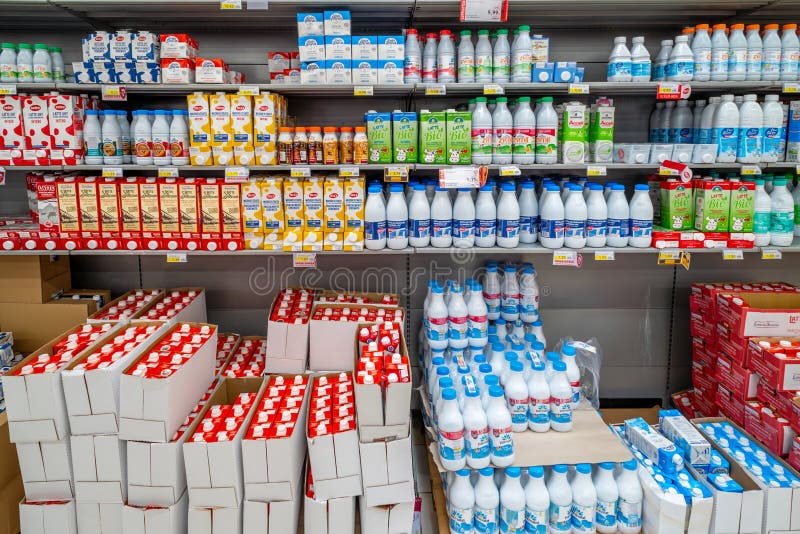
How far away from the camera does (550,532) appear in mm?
2414

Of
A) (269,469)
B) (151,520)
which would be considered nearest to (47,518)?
(151,520)

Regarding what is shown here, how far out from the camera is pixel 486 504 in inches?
92.6

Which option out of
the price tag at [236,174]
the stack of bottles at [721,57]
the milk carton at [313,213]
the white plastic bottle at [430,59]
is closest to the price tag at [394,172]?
the milk carton at [313,213]

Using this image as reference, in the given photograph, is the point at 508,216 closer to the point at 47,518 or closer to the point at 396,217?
the point at 396,217

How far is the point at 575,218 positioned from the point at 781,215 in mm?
1144

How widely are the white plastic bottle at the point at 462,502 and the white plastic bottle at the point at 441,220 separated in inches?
45.8

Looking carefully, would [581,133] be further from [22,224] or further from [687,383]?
[22,224]

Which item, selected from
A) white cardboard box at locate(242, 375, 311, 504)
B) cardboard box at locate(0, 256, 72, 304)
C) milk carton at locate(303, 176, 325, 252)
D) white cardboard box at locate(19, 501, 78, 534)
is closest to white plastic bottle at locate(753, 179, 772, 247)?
milk carton at locate(303, 176, 325, 252)

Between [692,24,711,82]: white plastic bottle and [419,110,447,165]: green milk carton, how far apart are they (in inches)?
53.6

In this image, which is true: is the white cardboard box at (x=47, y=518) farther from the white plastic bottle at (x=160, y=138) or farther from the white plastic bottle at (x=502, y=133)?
the white plastic bottle at (x=502, y=133)

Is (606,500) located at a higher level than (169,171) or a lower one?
lower

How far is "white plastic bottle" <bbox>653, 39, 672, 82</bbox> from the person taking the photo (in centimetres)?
301

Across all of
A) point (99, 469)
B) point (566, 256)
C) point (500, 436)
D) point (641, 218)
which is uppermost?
point (641, 218)

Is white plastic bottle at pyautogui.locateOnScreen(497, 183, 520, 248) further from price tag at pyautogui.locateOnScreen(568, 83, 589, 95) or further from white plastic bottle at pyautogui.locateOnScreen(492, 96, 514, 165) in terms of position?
price tag at pyautogui.locateOnScreen(568, 83, 589, 95)
